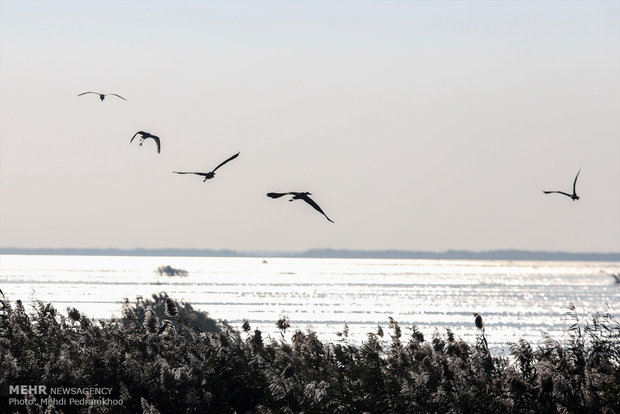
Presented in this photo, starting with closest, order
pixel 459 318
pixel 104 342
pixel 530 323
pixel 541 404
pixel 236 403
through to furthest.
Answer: pixel 541 404
pixel 236 403
pixel 104 342
pixel 530 323
pixel 459 318

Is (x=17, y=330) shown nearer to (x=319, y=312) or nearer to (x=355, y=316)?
(x=355, y=316)

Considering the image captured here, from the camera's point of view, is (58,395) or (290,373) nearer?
(58,395)

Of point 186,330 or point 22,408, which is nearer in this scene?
point 22,408

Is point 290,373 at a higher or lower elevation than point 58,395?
higher

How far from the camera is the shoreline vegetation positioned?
13.7 meters

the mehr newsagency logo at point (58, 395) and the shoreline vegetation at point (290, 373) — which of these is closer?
the shoreline vegetation at point (290, 373)

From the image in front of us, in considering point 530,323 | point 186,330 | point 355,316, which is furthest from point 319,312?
point 186,330

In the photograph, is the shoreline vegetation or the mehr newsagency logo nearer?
the shoreline vegetation

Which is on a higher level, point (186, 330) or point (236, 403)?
point (186, 330)

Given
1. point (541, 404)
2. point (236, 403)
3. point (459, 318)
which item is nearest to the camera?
point (541, 404)

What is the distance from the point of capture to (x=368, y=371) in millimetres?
15516

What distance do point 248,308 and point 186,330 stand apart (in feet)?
584

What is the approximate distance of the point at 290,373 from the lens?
48.2 ft

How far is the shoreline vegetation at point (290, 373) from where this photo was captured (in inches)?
538
